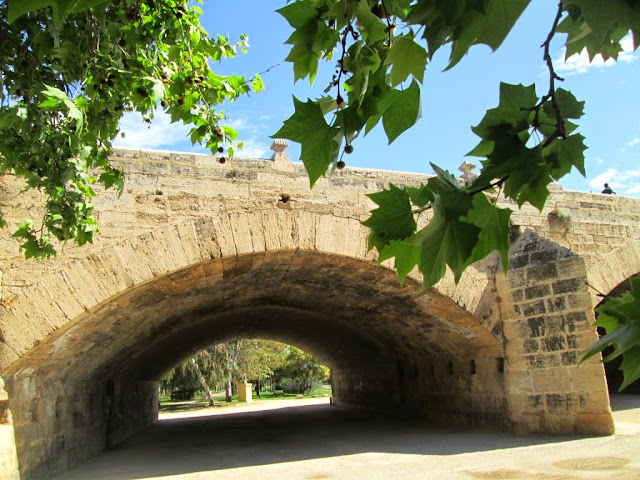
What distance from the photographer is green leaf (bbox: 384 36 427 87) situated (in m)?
1.09

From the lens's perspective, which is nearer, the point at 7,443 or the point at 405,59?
the point at 405,59

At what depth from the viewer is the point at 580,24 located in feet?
3.61

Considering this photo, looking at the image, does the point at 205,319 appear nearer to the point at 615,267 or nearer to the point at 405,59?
the point at 615,267

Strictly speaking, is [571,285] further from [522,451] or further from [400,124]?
[400,124]

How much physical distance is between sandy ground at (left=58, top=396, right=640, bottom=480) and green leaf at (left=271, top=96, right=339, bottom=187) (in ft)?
15.6

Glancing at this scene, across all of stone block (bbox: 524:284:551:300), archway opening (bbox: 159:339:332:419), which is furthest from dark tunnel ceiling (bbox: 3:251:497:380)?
archway opening (bbox: 159:339:332:419)

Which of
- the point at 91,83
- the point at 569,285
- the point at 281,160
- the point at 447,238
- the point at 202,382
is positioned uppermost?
the point at 281,160

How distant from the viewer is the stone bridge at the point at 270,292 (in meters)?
5.51

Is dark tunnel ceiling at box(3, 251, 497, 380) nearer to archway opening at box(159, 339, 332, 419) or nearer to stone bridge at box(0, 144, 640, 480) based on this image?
stone bridge at box(0, 144, 640, 480)

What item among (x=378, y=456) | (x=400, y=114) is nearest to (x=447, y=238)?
(x=400, y=114)

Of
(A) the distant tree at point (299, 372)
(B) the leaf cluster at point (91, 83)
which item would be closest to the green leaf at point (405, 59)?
(B) the leaf cluster at point (91, 83)

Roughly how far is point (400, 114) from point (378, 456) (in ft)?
20.5

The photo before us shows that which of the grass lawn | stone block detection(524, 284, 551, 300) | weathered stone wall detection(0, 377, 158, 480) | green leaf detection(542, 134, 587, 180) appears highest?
stone block detection(524, 284, 551, 300)

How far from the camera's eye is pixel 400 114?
118 cm
